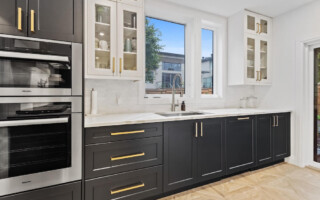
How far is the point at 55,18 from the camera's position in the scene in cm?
155

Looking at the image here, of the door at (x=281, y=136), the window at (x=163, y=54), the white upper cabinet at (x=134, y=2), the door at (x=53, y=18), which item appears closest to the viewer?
the door at (x=53, y=18)

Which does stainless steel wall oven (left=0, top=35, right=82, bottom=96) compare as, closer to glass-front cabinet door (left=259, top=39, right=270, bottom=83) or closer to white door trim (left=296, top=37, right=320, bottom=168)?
glass-front cabinet door (left=259, top=39, right=270, bottom=83)

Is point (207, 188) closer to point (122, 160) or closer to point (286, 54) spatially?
point (122, 160)

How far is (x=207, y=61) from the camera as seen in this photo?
11.4 ft

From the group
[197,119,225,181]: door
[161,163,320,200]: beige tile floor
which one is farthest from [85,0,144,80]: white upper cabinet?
[161,163,320,200]: beige tile floor

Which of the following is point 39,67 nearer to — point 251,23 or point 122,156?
point 122,156

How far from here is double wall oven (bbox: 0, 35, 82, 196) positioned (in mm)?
1406

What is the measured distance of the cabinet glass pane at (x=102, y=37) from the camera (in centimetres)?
215

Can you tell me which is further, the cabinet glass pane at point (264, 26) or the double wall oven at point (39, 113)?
the cabinet glass pane at point (264, 26)

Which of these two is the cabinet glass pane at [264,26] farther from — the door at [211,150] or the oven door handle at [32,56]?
the oven door handle at [32,56]

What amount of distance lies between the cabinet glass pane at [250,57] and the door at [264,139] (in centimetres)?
83

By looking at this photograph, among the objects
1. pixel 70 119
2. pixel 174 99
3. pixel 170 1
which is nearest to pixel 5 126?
pixel 70 119

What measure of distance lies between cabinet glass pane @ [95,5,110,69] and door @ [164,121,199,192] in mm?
1045

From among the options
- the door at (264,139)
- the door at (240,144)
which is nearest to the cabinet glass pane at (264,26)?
the door at (264,139)
